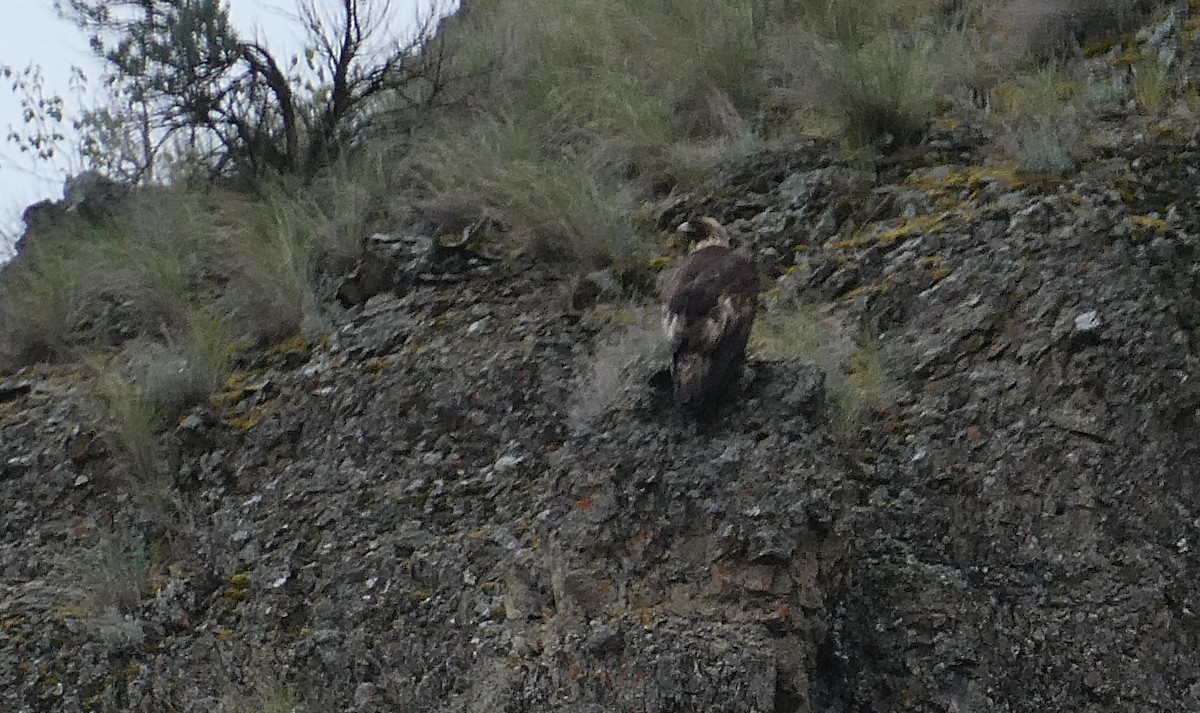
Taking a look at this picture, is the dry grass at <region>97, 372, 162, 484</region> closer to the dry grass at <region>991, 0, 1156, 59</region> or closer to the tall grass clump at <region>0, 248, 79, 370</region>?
the tall grass clump at <region>0, 248, 79, 370</region>

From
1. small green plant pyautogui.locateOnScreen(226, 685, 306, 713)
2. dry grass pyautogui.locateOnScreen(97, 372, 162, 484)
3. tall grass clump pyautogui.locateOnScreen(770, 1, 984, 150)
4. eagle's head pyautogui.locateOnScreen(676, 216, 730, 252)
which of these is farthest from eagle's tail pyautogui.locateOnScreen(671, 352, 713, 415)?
dry grass pyautogui.locateOnScreen(97, 372, 162, 484)

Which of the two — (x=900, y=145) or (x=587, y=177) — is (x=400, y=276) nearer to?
(x=587, y=177)

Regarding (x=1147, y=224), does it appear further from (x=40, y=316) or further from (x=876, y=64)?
(x=40, y=316)

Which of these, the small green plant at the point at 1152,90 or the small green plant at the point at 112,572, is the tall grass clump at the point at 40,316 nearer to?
the small green plant at the point at 112,572

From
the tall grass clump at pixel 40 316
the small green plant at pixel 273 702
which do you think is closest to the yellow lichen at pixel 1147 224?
the small green plant at pixel 273 702

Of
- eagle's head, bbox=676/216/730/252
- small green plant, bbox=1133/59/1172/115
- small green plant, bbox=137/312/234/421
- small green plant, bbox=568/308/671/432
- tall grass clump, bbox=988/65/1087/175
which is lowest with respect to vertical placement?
small green plant, bbox=1133/59/1172/115

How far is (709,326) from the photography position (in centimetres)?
368

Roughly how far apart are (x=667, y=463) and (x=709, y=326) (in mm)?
435

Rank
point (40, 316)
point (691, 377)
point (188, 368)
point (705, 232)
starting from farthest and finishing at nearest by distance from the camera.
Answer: point (40, 316) < point (188, 368) < point (705, 232) < point (691, 377)

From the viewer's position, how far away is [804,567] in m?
3.43

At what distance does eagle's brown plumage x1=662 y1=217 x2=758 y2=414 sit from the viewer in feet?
12.0

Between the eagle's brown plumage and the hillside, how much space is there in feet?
0.42

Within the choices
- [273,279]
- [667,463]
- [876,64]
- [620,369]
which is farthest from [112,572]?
[876,64]

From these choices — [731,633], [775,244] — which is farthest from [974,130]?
[731,633]
